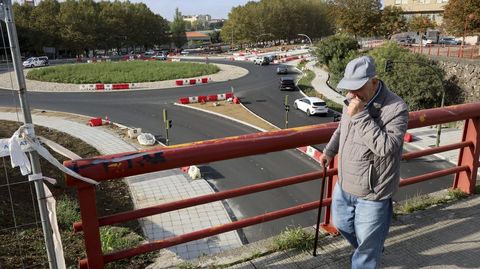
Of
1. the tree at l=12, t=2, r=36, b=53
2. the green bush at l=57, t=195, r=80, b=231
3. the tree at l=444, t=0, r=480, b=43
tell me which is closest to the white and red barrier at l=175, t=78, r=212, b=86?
the tree at l=444, t=0, r=480, b=43

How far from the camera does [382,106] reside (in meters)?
2.80

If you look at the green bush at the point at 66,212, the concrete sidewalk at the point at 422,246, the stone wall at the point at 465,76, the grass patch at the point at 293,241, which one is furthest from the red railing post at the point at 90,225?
the stone wall at the point at 465,76

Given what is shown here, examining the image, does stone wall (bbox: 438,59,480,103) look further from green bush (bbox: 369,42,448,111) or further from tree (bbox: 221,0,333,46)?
tree (bbox: 221,0,333,46)

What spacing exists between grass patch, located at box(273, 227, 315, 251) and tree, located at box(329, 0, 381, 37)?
64740 millimetres

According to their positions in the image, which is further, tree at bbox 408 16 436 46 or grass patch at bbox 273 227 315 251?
tree at bbox 408 16 436 46

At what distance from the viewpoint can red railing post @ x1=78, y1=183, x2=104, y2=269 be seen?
9.31ft

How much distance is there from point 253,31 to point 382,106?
11468cm

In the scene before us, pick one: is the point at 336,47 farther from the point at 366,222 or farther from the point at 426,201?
the point at 366,222

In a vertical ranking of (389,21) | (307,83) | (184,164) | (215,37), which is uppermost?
(389,21)

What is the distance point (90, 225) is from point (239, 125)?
25945 mm

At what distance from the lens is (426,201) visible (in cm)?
502

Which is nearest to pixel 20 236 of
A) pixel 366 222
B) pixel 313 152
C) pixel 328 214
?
pixel 328 214

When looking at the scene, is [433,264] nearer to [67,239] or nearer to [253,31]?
[67,239]

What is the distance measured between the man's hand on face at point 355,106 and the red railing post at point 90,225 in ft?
6.26
